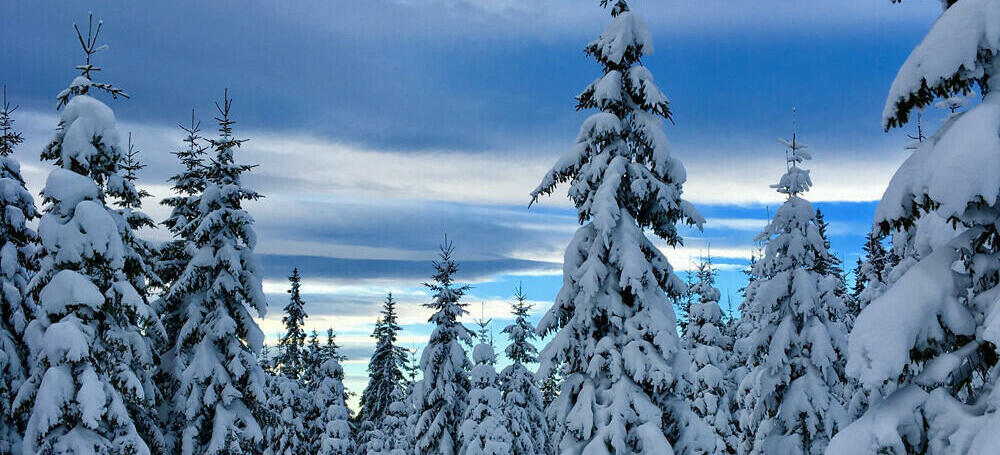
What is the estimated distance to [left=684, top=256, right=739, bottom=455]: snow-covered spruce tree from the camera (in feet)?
129

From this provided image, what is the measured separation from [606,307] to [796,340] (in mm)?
9002

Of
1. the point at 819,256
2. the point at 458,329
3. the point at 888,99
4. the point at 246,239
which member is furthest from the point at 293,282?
the point at 888,99

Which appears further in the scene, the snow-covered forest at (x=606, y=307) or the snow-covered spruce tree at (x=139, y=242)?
the snow-covered spruce tree at (x=139, y=242)

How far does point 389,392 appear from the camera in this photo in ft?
180

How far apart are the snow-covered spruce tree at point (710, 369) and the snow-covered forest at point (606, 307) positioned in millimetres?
9280

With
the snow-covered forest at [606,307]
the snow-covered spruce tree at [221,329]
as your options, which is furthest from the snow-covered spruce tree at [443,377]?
the snow-covered spruce tree at [221,329]

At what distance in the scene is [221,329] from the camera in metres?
25.0

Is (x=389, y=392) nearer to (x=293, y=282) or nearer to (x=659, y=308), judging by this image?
(x=293, y=282)

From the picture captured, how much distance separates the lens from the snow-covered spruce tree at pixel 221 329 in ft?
81.1

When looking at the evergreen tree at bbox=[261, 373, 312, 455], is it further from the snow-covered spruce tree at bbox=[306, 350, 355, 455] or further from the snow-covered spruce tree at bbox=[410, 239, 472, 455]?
the snow-covered spruce tree at bbox=[410, 239, 472, 455]

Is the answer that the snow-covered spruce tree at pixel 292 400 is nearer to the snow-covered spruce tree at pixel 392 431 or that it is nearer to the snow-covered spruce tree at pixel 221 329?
the snow-covered spruce tree at pixel 392 431

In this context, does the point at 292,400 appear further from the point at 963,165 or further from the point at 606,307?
the point at 963,165

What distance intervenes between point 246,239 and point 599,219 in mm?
14376

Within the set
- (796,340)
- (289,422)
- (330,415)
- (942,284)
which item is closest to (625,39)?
(796,340)
